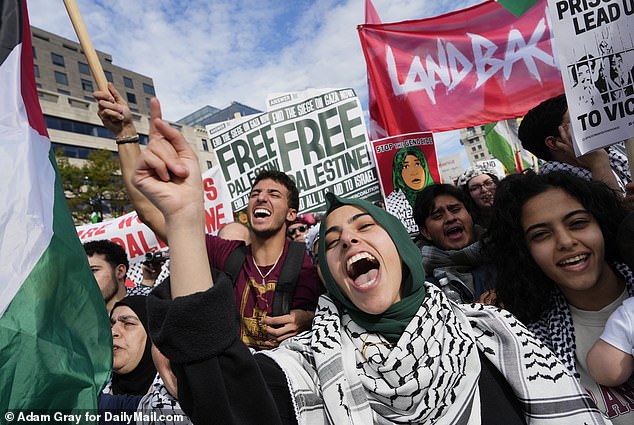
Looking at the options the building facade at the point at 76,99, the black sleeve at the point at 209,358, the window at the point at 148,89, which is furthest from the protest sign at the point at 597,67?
the window at the point at 148,89

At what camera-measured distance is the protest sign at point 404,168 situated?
450 centimetres

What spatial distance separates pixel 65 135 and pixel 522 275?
37.4 meters

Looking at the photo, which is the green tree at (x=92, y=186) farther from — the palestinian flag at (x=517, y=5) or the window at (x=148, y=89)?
the window at (x=148, y=89)

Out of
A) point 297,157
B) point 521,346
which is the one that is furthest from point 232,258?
point 297,157

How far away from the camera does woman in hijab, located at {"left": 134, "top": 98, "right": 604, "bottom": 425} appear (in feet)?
3.20

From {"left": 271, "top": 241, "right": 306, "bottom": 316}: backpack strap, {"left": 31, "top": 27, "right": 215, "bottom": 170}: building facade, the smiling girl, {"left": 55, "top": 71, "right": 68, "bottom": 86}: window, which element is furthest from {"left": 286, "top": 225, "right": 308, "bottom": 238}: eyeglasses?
{"left": 55, "top": 71, "right": 68, "bottom": 86}: window

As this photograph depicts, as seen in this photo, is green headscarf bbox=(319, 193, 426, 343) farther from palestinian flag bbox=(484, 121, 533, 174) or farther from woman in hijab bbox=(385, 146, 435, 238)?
palestinian flag bbox=(484, 121, 533, 174)

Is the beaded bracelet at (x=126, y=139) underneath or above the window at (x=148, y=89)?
underneath

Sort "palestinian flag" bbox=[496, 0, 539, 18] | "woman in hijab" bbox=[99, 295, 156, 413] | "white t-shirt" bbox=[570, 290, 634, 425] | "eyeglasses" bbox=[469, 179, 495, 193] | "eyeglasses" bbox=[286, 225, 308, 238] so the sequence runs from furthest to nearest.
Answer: "eyeglasses" bbox=[286, 225, 308, 238] < "eyeglasses" bbox=[469, 179, 495, 193] < "palestinian flag" bbox=[496, 0, 539, 18] < "woman in hijab" bbox=[99, 295, 156, 413] < "white t-shirt" bbox=[570, 290, 634, 425]

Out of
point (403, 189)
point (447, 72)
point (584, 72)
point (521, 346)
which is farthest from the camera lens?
point (403, 189)

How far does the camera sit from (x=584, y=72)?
6.49ft

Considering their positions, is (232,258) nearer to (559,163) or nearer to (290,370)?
(290,370)

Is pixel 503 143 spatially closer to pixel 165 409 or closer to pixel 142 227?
pixel 142 227

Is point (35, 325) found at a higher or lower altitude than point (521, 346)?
higher
